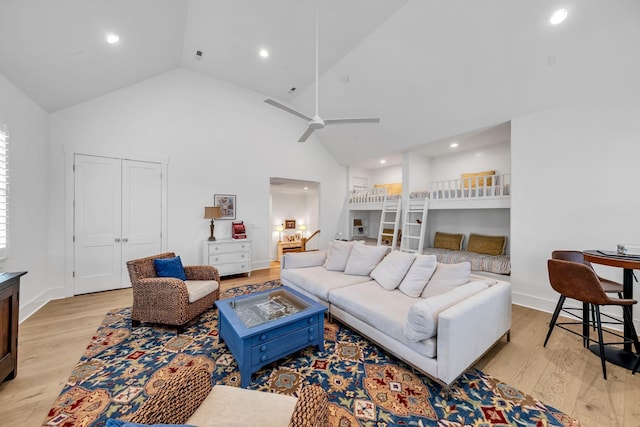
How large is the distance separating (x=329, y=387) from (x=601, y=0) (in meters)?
4.32

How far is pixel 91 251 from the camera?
12.5 ft

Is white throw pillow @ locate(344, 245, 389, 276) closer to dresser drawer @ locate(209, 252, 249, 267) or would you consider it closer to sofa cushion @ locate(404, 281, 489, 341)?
sofa cushion @ locate(404, 281, 489, 341)

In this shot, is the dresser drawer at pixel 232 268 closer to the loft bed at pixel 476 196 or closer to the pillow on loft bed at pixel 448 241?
the loft bed at pixel 476 196

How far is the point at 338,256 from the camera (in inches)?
142

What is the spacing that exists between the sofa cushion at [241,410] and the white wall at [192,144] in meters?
4.05

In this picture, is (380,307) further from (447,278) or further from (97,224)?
(97,224)

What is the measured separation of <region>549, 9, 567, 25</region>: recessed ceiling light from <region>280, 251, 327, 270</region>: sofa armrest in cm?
393

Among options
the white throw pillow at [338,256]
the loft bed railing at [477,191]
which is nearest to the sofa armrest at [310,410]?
the white throw pillow at [338,256]

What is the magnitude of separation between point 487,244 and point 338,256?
3348 millimetres

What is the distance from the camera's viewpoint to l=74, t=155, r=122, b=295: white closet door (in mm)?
3721

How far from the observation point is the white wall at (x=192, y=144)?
3717 millimetres

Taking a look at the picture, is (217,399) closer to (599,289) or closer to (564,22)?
(599,289)

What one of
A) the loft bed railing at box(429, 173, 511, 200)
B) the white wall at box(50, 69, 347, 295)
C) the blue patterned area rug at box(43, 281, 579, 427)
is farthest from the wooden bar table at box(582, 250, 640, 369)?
the white wall at box(50, 69, 347, 295)

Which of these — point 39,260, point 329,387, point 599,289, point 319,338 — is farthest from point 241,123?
point 599,289
